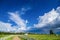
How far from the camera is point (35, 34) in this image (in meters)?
8.15

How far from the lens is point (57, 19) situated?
820 centimetres

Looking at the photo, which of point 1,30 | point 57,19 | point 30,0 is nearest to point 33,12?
point 30,0

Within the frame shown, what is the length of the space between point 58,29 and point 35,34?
3.31 feet

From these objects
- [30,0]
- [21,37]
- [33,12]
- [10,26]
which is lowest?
[21,37]

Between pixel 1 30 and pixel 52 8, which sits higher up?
pixel 52 8

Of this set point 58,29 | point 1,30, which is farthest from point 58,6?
point 1,30

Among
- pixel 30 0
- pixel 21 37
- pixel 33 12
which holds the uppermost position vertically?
pixel 30 0

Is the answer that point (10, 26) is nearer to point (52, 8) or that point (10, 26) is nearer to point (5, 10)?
point (5, 10)

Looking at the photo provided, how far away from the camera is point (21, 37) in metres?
8.11

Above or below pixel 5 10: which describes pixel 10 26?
below

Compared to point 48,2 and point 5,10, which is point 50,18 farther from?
point 5,10

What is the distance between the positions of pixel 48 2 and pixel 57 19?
2.78 feet

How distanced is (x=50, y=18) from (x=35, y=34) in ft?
3.14

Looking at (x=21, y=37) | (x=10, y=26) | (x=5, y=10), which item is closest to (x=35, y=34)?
(x=21, y=37)
